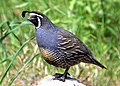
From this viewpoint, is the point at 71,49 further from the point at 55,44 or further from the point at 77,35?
the point at 77,35

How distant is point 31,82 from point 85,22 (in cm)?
159

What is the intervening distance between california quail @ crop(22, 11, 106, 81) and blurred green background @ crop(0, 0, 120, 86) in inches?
36.7

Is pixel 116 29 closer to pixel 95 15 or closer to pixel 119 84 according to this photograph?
pixel 95 15

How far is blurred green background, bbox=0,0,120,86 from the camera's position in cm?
597

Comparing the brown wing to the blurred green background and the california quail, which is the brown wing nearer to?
the california quail

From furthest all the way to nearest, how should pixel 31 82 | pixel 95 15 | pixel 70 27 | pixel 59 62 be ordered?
pixel 95 15
pixel 70 27
pixel 31 82
pixel 59 62

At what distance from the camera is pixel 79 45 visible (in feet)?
16.0

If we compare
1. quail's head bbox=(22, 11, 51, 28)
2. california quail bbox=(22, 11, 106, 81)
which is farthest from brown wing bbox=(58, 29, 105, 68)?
quail's head bbox=(22, 11, 51, 28)

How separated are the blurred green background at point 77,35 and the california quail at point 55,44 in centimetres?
93

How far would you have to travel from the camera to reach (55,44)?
4656 millimetres

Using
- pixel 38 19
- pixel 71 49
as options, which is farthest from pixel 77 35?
pixel 38 19

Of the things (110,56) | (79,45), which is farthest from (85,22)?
(79,45)

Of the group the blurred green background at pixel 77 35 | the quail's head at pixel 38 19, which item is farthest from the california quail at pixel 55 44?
the blurred green background at pixel 77 35

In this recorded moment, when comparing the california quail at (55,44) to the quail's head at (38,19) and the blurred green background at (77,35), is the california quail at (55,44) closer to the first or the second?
the quail's head at (38,19)
